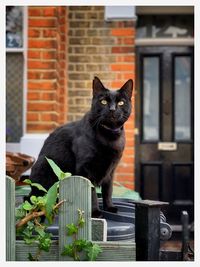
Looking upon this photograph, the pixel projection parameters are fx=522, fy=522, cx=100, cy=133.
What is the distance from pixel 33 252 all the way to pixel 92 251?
227mm

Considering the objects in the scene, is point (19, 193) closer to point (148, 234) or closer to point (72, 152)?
point (72, 152)

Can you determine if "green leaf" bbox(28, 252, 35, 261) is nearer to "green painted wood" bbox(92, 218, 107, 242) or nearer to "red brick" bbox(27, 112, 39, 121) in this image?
"green painted wood" bbox(92, 218, 107, 242)

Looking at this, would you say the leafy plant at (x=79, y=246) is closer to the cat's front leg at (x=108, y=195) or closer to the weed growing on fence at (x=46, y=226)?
the weed growing on fence at (x=46, y=226)

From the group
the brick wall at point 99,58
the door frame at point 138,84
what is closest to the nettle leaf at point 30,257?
the brick wall at point 99,58

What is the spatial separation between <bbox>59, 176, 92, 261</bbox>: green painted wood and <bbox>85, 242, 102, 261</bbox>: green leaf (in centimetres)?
4

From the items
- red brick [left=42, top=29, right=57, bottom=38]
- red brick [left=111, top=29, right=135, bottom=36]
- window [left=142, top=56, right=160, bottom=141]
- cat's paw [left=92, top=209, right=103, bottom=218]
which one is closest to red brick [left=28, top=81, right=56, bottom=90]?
red brick [left=42, top=29, right=57, bottom=38]

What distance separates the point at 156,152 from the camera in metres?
6.17

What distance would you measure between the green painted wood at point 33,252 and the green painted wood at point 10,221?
23 millimetres

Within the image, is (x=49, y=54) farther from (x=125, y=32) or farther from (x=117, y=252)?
(x=117, y=252)

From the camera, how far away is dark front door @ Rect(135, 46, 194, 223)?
20.2 feet

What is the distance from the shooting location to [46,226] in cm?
190

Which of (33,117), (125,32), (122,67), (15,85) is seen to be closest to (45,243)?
(33,117)

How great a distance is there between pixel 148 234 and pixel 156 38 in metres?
4.43

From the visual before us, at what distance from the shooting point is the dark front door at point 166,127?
6145mm
